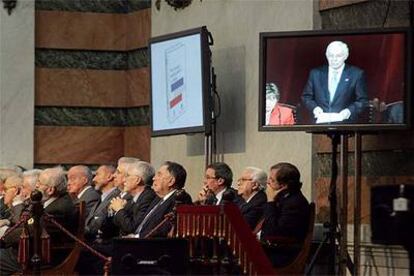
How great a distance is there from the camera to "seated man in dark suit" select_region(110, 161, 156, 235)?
35.9ft

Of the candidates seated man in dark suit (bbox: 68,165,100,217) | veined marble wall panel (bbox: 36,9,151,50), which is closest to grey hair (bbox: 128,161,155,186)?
seated man in dark suit (bbox: 68,165,100,217)

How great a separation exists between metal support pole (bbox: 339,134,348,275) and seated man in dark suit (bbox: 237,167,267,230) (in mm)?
677

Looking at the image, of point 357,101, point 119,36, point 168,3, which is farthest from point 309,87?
point 119,36

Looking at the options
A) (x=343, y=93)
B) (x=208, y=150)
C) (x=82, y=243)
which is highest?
(x=343, y=93)

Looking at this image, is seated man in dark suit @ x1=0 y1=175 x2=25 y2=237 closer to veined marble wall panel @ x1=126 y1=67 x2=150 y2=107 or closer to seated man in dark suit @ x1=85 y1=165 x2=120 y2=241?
seated man in dark suit @ x1=85 y1=165 x2=120 y2=241

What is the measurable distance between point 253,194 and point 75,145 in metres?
4.18

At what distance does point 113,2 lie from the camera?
14781 millimetres

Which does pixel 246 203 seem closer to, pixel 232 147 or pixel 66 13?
pixel 232 147

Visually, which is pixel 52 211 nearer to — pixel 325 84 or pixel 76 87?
pixel 325 84

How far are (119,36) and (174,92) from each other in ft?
7.97

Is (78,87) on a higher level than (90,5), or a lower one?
lower

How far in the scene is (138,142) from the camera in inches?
568

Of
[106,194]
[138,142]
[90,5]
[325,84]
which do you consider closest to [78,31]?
[90,5]

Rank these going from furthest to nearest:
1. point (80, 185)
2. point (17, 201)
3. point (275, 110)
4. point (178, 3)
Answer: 1. point (178, 3)
2. point (80, 185)
3. point (17, 201)
4. point (275, 110)
